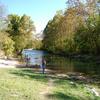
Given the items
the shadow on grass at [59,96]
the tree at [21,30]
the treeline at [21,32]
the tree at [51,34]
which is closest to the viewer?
the shadow on grass at [59,96]

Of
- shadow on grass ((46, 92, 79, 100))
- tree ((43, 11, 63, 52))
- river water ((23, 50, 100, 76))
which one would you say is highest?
tree ((43, 11, 63, 52))

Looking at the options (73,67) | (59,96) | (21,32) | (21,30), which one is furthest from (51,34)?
(59,96)

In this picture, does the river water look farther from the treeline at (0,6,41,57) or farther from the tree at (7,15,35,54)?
the tree at (7,15,35,54)

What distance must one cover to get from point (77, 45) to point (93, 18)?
1311 inches

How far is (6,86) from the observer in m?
19.1

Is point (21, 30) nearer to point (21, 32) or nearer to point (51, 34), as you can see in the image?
point (21, 32)

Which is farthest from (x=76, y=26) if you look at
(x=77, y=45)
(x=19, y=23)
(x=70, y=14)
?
(x=19, y=23)

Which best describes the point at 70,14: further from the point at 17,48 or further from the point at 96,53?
the point at 17,48

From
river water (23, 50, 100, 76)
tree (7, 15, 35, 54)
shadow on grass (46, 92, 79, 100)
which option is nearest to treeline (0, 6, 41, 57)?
tree (7, 15, 35, 54)

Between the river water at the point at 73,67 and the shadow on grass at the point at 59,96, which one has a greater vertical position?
the shadow on grass at the point at 59,96

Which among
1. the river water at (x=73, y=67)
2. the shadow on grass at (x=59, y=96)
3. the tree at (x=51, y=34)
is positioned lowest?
the river water at (x=73, y=67)

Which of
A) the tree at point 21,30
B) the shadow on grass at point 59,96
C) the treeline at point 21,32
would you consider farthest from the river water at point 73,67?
the shadow on grass at point 59,96

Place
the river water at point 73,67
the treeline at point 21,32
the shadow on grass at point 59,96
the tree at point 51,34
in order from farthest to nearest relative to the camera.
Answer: the tree at point 51,34, the treeline at point 21,32, the river water at point 73,67, the shadow on grass at point 59,96

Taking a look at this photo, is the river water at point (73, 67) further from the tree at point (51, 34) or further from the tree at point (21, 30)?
the tree at point (51, 34)
